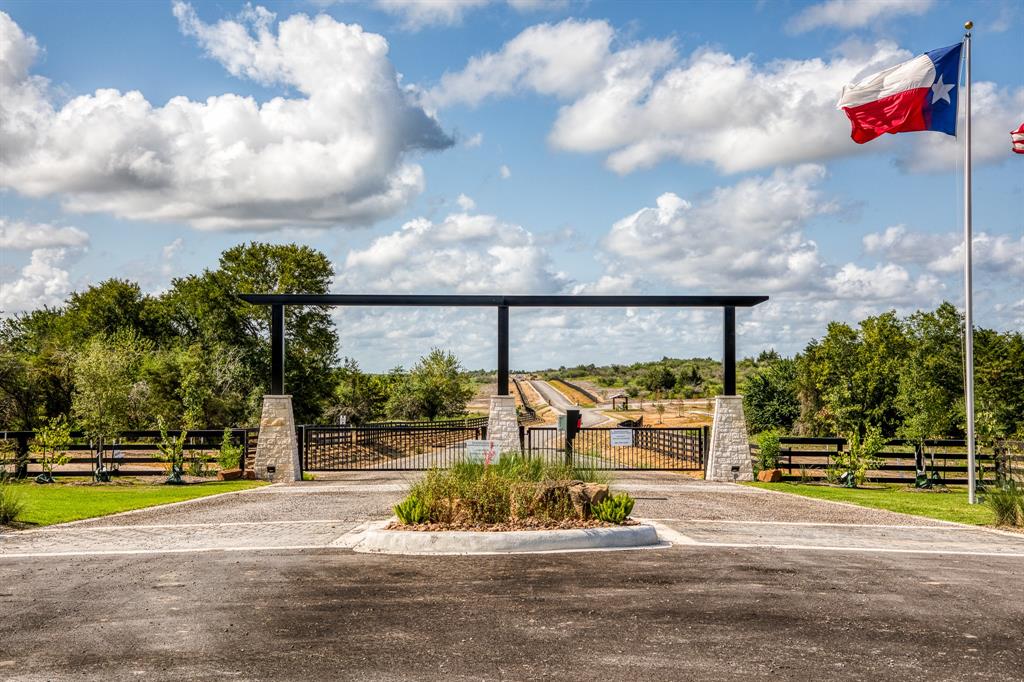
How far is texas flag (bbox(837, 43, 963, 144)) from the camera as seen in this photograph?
17531mm

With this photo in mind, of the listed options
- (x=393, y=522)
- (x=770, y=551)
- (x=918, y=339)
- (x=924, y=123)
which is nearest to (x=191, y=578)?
(x=393, y=522)

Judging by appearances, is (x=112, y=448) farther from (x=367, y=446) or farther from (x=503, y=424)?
(x=503, y=424)

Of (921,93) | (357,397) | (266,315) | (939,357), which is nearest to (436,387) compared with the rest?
(357,397)

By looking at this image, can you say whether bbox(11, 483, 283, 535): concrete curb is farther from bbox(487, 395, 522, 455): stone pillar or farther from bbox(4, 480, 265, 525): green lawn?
bbox(487, 395, 522, 455): stone pillar

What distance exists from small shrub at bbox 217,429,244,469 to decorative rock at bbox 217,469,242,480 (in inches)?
7.6

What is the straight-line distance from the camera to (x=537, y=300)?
21812 mm

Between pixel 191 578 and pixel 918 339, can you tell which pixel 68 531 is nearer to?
pixel 191 578

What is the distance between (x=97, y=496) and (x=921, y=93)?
2002 cm

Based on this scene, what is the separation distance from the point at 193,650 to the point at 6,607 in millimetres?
2756

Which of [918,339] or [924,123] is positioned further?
[918,339]

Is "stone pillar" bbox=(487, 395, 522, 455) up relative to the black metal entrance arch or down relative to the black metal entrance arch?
down

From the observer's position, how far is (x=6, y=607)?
8.26m

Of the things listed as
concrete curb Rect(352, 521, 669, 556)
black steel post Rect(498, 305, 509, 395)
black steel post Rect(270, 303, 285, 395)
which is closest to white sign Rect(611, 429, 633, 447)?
black steel post Rect(498, 305, 509, 395)

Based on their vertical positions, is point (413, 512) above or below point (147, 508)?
above
